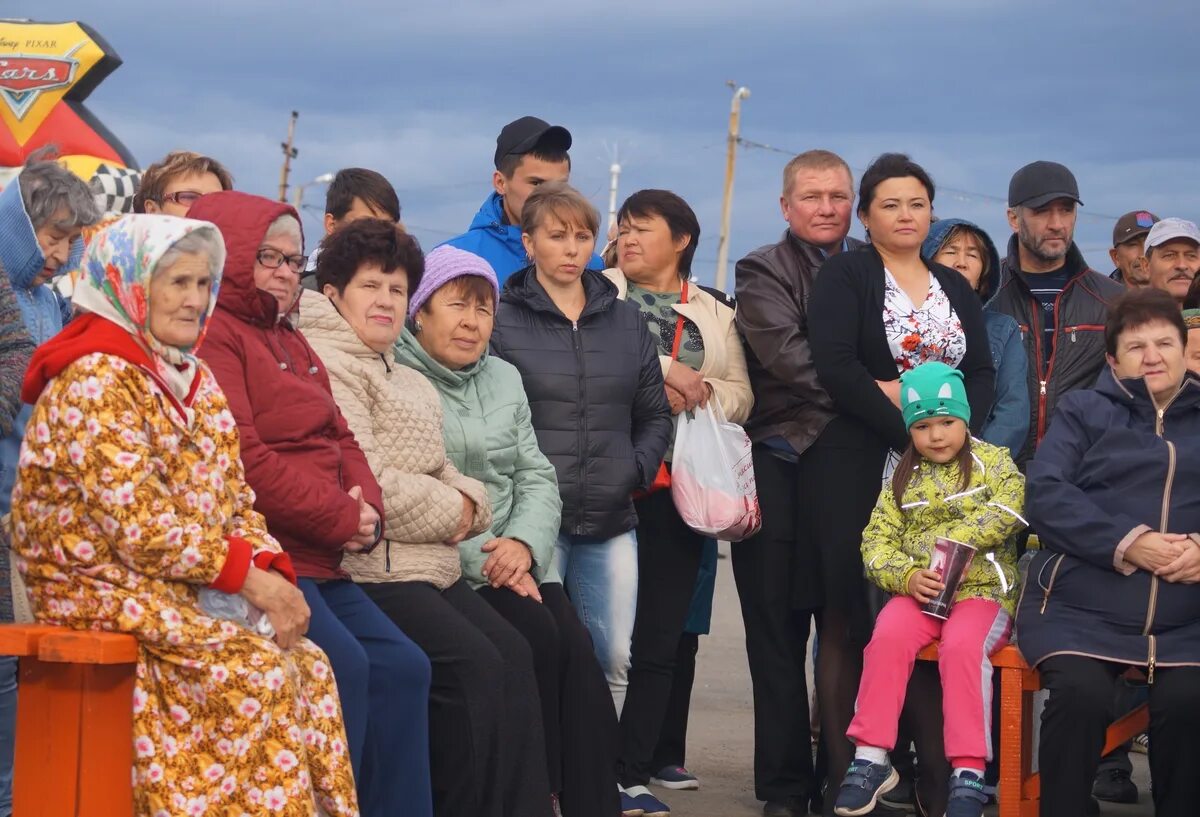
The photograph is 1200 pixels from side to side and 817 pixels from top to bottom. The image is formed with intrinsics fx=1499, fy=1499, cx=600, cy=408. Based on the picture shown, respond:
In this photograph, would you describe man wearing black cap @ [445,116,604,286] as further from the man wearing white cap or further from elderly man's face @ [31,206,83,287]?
the man wearing white cap

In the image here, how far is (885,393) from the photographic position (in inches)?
220

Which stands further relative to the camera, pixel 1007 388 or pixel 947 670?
pixel 1007 388

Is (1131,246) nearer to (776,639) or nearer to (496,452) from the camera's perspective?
(776,639)

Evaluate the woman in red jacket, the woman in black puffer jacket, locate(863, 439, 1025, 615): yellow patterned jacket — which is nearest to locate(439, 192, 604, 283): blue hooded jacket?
the woman in black puffer jacket

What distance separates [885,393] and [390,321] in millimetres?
1955

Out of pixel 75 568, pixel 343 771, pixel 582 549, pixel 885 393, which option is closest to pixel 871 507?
pixel 885 393

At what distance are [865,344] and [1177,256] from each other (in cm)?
200

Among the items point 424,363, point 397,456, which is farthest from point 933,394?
point 397,456

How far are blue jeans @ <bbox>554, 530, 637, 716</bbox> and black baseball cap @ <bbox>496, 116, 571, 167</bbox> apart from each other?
6.10ft

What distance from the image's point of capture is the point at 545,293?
18.3 ft

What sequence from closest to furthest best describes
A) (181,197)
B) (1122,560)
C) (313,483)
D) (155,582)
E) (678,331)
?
1. (155,582)
2. (313,483)
3. (1122,560)
4. (181,197)
5. (678,331)

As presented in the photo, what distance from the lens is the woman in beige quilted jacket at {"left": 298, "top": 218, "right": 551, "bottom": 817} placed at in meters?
4.52

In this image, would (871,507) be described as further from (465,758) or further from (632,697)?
(465,758)

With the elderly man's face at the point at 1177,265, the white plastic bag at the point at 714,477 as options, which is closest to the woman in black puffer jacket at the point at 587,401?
the white plastic bag at the point at 714,477
